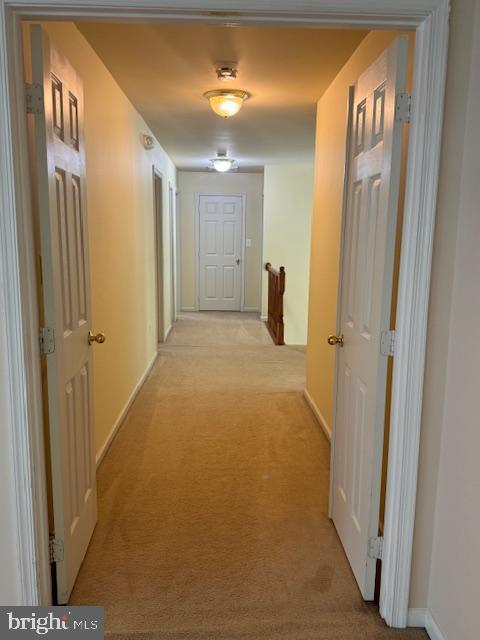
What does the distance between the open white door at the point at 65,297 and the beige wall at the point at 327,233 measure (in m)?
1.69

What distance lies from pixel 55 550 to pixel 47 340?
0.78 metres

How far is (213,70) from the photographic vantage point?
10.7ft

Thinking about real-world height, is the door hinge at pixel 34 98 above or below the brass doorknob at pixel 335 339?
above

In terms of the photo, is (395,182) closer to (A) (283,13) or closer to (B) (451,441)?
(A) (283,13)

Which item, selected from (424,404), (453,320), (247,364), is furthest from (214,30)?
(247,364)

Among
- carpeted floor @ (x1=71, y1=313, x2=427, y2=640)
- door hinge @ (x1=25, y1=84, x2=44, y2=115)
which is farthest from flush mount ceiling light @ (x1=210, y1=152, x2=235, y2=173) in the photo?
door hinge @ (x1=25, y1=84, x2=44, y2=115)

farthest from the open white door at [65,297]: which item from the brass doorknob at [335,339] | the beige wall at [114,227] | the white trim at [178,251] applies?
the white trim at [178,251]

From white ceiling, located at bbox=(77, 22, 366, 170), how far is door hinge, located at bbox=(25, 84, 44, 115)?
0.81 m

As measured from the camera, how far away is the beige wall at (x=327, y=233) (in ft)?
11.0

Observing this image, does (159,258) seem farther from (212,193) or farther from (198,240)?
(212,193)

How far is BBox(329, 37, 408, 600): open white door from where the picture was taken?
70.0 inches

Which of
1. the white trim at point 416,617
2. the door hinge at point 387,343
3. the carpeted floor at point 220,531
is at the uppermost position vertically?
the door hinge at point 387,343

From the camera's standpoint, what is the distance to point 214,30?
260 centimetres

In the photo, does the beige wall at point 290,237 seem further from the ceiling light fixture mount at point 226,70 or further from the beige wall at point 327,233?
the ceiling light fixture mount at point 226,70
